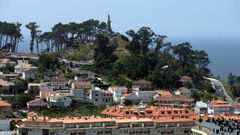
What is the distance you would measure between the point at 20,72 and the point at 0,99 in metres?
8.49

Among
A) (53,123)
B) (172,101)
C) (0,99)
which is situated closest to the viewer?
(53,123)

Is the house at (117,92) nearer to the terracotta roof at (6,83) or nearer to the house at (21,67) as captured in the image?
the house at (21,67)

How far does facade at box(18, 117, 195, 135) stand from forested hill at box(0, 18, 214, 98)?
16.5 m

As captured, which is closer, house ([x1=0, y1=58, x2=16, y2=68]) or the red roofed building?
house ([x1=0, y1=58, x2=16, y2=68])

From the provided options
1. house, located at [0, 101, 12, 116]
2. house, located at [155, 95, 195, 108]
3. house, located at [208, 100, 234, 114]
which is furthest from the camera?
house, located at [155, 95, 195, 108]

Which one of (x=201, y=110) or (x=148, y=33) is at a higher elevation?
(x=148, y=33)

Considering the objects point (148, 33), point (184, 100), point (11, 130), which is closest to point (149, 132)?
point (11, 130)

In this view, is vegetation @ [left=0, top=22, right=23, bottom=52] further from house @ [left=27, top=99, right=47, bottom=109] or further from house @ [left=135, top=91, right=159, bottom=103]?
house @ [left=27, top=99, right=47, bottom=109]

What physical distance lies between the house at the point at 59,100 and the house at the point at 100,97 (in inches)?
97.9

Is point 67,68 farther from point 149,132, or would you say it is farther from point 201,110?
point 149,132

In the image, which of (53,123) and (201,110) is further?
(201,110)

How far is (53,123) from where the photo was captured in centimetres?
3875

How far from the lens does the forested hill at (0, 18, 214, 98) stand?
5997cm

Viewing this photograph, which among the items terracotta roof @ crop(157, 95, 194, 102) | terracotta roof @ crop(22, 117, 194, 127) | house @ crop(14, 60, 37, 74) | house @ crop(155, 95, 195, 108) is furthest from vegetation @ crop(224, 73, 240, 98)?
terracotta roof @ crop(22, 117, 194, 127)
